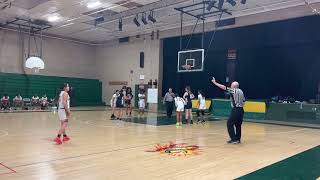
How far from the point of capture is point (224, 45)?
19.2 metres

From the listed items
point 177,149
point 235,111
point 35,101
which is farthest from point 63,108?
point 35,101

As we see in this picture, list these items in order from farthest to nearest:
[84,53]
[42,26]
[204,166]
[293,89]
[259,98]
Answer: [84,53], [42,26], [259,98], [293,89], [204,166]

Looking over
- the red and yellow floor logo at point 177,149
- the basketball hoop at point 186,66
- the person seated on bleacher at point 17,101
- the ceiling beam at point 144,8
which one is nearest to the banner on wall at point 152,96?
the ceiling beam at point 144,8

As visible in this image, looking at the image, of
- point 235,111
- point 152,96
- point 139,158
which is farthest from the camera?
point 152,96

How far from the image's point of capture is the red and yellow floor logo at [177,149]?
6.80 metres

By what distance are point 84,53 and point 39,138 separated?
19303mm

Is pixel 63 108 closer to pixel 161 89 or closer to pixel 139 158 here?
pixel 139 158

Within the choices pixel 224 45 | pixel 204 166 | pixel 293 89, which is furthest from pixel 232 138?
pixel 224 45

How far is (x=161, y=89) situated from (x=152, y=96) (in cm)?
105

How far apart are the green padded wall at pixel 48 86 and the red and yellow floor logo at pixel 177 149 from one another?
17.8 m

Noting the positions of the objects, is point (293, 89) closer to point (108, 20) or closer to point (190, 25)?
point (190, 25)

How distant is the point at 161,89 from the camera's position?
22516 millimetres

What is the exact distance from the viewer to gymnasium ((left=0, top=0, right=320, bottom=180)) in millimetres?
5969

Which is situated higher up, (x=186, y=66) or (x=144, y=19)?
(x=144, y=19)
